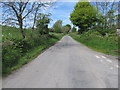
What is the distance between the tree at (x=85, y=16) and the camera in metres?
42.1

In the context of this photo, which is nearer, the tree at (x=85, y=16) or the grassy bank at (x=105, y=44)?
the grassy bank at (x=105, y=44)

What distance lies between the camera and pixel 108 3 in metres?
43.7

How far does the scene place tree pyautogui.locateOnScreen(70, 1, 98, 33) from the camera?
42.1 m

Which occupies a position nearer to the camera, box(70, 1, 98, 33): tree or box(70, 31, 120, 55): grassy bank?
box(70, 31, 120, 55): grassy bank

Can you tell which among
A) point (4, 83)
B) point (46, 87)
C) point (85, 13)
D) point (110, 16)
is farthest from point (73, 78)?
point (110, 16)

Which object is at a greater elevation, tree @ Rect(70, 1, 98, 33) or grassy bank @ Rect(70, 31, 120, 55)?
tree @ Rect(70, 1, 98, 33)

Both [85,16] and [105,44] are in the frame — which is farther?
[85,16]

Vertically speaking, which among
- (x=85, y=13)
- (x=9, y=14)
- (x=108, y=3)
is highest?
(x=108, y=3)

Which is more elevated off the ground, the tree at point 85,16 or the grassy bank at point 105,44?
the tree at point 85,16

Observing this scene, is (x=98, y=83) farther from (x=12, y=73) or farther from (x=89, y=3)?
(x=89, y=3)

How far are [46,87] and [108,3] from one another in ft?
147

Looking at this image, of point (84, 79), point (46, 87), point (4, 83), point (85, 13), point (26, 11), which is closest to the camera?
point (46, 87)

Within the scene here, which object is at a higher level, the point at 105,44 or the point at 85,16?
the point at 85,16

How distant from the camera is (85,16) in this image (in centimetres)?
4188
